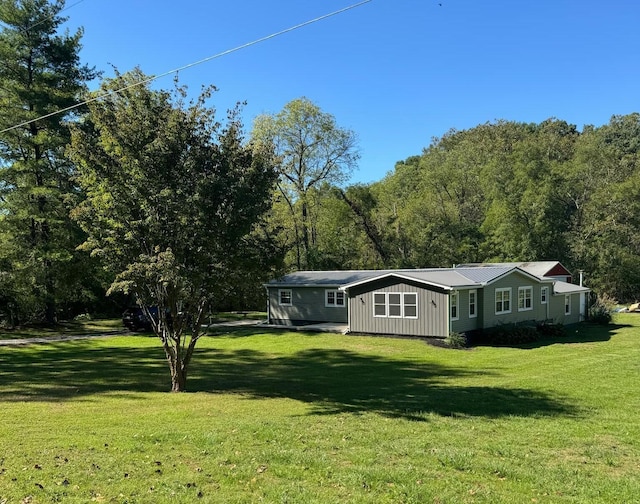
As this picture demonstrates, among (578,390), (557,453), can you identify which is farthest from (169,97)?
(578,390)

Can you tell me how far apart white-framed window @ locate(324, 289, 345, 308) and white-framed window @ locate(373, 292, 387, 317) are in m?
4.05

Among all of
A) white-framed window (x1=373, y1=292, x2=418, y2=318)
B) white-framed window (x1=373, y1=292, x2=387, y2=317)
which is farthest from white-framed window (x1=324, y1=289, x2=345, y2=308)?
white-framed window (x1=373, y1=292, x2=418, y2=318)

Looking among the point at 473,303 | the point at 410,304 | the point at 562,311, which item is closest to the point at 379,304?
the point at 410,304

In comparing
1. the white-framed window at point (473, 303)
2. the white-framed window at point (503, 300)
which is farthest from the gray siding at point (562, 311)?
the white-framed window at point (473, 303)

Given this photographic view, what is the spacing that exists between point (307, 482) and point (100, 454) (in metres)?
2.78

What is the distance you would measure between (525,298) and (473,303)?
5.28 meters

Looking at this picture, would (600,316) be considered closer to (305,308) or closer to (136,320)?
(305,308)

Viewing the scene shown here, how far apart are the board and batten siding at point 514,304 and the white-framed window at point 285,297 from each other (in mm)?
11439

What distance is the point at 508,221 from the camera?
49625 mm

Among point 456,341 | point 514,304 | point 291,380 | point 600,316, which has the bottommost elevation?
point 291,380

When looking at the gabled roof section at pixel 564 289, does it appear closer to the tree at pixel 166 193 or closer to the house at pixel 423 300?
the house at pixel 423 300

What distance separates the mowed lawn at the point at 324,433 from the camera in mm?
5508

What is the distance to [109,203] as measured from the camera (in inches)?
471

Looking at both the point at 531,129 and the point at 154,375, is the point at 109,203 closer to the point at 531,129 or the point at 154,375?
the point at 154,375
